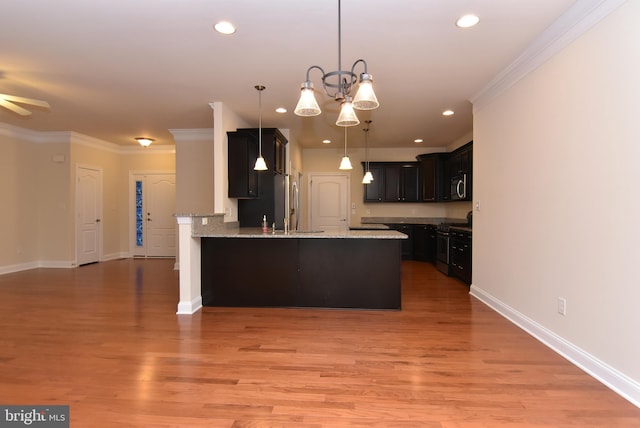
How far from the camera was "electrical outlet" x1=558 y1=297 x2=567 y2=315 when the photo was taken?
267 centimetres

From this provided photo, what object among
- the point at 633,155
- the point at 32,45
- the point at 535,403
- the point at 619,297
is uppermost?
the point at 32,45

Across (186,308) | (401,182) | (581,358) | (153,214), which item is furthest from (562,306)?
(153,214)

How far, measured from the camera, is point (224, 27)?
271 cm

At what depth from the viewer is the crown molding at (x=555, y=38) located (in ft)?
7.60

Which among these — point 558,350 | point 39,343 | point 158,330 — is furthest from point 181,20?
point 558,350

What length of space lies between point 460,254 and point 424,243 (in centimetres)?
203

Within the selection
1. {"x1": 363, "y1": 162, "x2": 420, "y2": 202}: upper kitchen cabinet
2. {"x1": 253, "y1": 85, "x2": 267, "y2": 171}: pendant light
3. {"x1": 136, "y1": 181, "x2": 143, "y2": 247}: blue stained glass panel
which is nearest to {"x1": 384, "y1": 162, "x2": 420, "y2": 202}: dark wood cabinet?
{"x1": 363, "y1": 162, "x2": 420, "y2": 202}: upper kitchen cabinet

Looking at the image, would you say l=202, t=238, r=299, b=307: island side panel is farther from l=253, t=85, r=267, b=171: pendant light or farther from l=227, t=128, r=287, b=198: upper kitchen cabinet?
l=227, t=128, r=287, b=198: upper kitchen cabinet

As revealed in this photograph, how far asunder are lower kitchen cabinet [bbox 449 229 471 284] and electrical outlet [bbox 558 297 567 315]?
2.23 metres

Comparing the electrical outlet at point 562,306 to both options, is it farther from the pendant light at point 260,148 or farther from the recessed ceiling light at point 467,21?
the pendant light at point 260,148

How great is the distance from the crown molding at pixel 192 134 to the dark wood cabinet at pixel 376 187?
3.64 meters

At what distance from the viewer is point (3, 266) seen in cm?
597

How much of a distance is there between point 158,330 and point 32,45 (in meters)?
2.84

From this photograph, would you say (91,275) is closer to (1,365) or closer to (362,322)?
(1,365)
